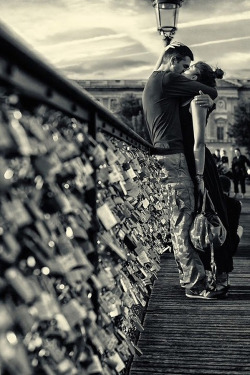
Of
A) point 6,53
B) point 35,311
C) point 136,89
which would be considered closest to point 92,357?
point 35,311

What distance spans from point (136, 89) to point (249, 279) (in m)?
108

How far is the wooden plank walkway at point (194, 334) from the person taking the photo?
3418mm

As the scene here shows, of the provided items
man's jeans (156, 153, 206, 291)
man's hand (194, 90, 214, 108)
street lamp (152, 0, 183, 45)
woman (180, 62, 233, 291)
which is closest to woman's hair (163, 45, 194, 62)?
woman (180, 62, 233, 291)

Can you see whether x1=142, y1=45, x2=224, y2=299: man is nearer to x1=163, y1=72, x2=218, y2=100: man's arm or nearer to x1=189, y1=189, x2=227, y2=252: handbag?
x1=163, y1=72, x2=218, y2=100: man's arm

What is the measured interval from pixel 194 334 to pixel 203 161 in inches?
63.9

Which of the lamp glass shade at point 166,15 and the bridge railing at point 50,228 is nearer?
the bridge railing at point 50,228

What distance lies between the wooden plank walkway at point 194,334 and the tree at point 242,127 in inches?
3084

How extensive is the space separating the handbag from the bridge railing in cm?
279

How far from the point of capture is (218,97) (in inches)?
4365

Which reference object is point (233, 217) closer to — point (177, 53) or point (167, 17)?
point (177, 53)

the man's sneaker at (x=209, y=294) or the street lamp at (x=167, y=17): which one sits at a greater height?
the street lamp at (x=167, y=17)

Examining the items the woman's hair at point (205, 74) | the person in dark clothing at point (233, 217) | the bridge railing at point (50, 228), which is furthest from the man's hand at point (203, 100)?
the bridge railing at point (50, 228)

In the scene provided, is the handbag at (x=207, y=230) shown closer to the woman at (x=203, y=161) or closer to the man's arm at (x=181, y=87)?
the woman at (x=203, y=161)

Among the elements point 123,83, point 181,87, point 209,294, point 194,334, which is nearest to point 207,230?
point 209,294
